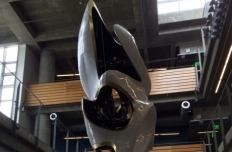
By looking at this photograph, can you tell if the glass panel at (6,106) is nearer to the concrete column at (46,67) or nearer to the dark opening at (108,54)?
the concrete column at (46,67)

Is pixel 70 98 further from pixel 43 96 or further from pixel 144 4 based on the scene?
pixel 144 4

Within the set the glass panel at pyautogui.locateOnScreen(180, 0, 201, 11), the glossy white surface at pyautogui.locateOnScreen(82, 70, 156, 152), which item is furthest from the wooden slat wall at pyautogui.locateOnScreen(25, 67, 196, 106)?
the glossy white surface at pyautogui.locateOnScreen(82, 70, 156, 152)

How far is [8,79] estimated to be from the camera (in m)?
12.8

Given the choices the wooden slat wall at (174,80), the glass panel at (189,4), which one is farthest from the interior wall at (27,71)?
the glass panel at (189,4)

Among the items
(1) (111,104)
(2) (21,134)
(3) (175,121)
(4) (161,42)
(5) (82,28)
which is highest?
(4) (161,42)

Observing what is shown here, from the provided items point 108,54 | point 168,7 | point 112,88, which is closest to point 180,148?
point 168,7

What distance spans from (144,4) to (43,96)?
5.03 meters

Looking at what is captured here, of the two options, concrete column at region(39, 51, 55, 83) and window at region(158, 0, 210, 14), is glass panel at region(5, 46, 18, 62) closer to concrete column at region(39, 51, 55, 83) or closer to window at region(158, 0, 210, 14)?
concrete column at region(39, 51, 55, 83)

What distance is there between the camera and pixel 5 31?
44.6ft

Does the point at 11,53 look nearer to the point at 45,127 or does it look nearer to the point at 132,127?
the point at 45,127

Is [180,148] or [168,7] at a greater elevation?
[168,7]

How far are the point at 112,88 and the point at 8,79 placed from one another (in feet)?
32.7

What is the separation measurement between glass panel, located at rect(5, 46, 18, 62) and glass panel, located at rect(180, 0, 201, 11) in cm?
657

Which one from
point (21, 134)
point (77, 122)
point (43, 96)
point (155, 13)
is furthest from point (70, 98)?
point (21, 134)
